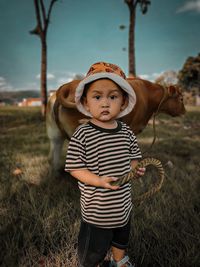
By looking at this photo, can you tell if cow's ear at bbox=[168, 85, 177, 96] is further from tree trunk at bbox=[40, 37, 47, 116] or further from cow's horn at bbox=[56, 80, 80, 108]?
tree trunk at bbox=[40, 37, 47, 116]

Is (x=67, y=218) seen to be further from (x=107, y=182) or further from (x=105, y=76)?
(x=105, y=76)

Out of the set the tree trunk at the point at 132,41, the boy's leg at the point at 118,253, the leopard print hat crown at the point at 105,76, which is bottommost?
the boy's leg at the point at 118,253

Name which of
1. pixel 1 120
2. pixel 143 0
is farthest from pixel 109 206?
pixel 143 0

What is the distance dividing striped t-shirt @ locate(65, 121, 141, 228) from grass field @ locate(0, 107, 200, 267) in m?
0.48

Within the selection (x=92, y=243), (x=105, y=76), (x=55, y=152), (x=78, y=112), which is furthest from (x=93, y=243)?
(x=55, y=152)

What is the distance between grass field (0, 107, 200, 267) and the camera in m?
1.74

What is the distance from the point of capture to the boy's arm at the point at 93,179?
1288 millimetres

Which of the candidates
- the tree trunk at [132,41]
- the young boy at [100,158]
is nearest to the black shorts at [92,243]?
the young boy at [100,158]

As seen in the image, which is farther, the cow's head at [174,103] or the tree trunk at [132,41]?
the tree trunk at [132,41]

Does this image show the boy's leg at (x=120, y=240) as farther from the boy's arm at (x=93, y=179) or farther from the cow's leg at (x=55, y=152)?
the cow's leg at (x=55, y=152)

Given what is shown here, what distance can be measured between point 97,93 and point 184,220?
1356 mm

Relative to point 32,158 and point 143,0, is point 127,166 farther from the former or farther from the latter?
point 143,0

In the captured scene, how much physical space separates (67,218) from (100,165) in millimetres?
943

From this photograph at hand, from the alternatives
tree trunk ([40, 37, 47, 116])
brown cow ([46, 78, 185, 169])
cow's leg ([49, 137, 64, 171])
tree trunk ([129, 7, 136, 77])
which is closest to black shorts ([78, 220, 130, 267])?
brown cow ([46, 78, 185, 169])
